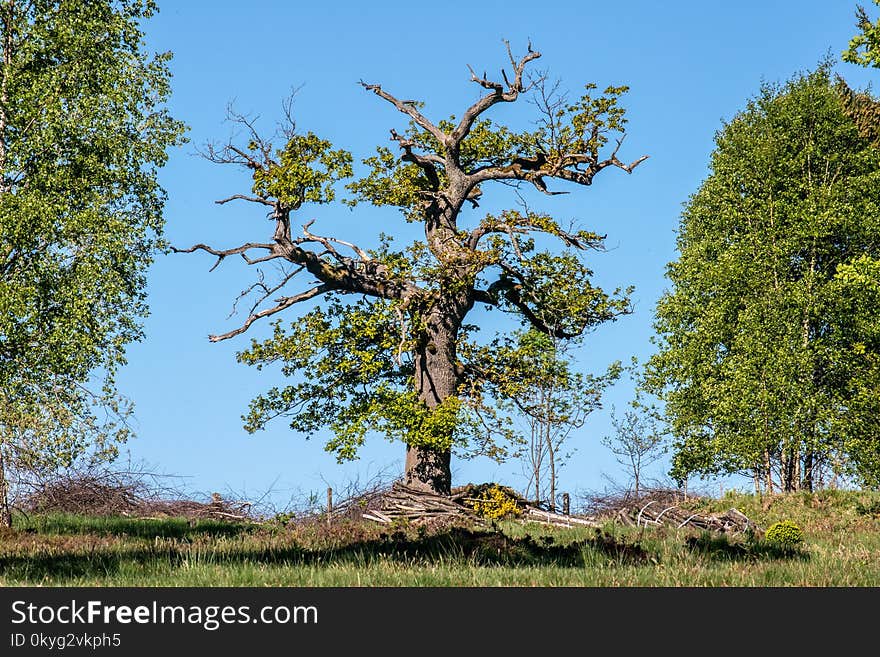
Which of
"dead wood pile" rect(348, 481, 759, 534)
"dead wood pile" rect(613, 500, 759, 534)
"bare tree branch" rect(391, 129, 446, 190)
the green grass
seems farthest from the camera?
"bare tree branch" rect(391, 129, 446, 190)

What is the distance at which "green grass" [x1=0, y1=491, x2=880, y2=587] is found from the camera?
10070mm

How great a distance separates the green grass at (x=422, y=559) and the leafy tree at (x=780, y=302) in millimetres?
7203

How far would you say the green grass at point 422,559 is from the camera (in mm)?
10070

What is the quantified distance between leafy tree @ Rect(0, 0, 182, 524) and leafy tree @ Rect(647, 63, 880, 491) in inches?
688

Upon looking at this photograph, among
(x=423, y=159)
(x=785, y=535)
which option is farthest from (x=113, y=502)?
(x=785, y=535)

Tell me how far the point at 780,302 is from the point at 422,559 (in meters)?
19.6

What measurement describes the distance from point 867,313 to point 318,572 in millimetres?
22300

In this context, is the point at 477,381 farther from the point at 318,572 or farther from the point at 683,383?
the point at 318,572

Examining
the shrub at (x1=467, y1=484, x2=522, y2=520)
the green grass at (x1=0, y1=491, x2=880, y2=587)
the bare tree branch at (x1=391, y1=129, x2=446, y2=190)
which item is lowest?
the green grass at (x1=0, y1=491, x2=880, y2=587)

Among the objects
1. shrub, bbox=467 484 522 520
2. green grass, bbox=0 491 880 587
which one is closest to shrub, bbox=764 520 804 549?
green grass, bbox=0 491 880 587

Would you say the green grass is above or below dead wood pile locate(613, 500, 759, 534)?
below
